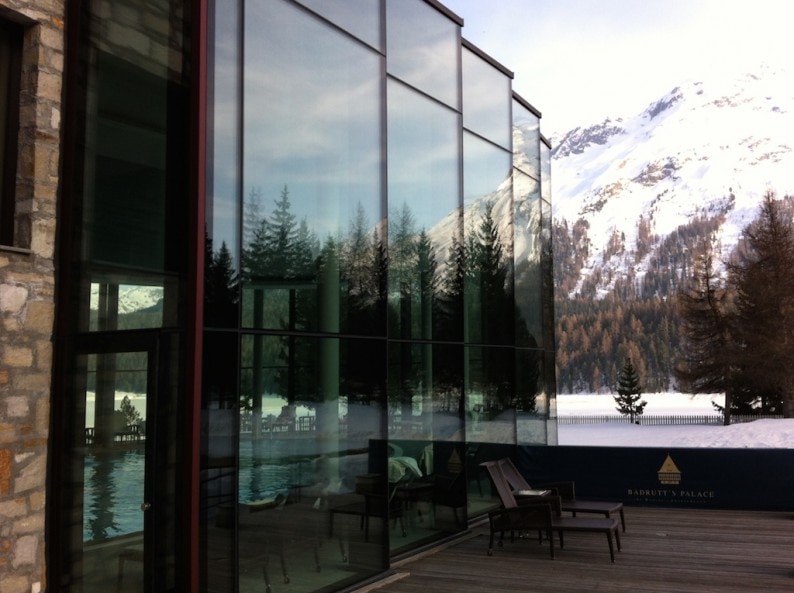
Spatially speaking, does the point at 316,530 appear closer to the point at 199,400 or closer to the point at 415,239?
the point at 199,400

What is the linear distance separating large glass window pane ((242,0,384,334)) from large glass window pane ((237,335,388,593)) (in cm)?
30

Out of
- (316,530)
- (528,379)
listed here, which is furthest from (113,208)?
(528,379)

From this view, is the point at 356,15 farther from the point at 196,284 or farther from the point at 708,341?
the point at 708,341

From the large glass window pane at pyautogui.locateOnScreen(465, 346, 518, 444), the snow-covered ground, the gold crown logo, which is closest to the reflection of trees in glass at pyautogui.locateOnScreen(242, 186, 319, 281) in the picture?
the large glass window pane at pyautogui.locateOnScreen(465, 346, 518, 444)

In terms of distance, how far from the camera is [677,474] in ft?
42.6

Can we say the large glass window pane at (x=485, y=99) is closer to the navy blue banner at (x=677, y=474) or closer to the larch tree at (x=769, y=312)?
the navy blue banner at (x=677, y=474)

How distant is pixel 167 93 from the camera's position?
6539mm

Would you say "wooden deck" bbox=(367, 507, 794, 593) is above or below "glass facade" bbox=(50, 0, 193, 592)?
below

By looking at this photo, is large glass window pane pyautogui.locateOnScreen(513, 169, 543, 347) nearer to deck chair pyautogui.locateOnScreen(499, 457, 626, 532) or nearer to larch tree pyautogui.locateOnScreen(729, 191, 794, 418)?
deck chair pyautogui.locateOnScreen(499, 457, 626, 532)

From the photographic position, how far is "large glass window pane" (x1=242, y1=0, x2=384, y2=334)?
23.2 feet

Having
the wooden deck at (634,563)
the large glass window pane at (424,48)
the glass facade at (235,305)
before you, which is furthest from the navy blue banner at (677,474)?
the large glass window pane at (424,48)

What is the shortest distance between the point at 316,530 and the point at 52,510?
7.31ft

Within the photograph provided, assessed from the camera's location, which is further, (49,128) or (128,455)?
(49,128)

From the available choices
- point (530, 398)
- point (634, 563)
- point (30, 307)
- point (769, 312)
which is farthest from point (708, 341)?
point (30, 307)
